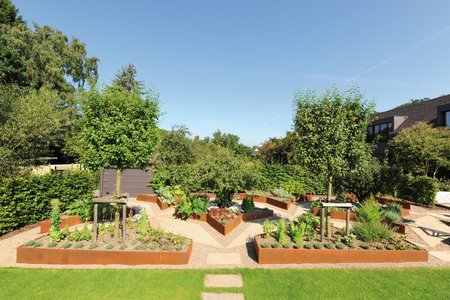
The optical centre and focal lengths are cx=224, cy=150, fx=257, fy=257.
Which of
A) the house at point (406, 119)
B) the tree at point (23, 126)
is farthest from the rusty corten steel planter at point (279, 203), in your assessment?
the house at point (406, 119)

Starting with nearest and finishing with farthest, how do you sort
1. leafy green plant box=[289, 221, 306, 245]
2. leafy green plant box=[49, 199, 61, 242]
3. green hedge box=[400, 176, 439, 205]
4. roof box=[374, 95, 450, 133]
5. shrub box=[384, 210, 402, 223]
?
leafy green plant box=[49, 199, 61, 242], leafy green plant box=[289, 221, 306, 245], shrub box=[384, 210, 402, 223], green hedge box=[400, 176, 439, 205], roof box=[374, 95, 450, 133]

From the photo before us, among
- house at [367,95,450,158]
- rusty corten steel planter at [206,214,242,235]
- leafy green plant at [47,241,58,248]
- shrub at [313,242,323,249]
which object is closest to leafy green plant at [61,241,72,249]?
leafy green plant at [47,241,58,248]

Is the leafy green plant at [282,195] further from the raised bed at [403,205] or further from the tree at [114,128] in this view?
the tree at [114,128]

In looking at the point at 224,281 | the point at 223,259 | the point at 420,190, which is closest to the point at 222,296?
the point at 224,281

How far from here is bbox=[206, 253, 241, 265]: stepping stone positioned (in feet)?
25.2

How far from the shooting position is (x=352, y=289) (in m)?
6.05

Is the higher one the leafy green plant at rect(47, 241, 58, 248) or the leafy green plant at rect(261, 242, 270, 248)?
the leafy green plant at rect(261, 242, 270, 248)

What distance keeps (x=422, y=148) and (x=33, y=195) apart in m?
22.9

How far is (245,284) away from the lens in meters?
6.32

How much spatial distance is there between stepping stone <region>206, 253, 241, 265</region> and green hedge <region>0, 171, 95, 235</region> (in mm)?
7867

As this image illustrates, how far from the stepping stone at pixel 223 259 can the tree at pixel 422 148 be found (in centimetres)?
1633

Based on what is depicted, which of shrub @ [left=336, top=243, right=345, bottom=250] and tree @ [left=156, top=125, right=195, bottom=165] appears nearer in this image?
shrub @ [left=336, top=243, right=345, bottom=250]

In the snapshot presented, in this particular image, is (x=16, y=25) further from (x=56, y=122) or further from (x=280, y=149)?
(x=280, y=149)

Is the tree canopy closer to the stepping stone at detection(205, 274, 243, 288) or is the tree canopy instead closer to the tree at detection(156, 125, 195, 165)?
the stepping stone at detection(205, 274, 243, 288)
